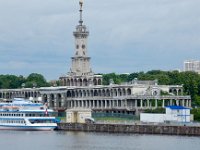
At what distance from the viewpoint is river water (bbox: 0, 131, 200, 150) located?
390 feet

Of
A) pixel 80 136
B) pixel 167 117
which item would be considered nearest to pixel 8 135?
pixel 80 136

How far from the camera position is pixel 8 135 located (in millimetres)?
147500

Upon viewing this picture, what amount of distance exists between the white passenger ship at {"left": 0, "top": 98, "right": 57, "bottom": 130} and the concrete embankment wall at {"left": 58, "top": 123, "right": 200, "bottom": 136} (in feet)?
11.9

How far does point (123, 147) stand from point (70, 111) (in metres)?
49.0

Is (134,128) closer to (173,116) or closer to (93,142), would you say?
(173,116)

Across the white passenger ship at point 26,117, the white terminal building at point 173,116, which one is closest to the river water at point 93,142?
the white passenger ship at point 26,117

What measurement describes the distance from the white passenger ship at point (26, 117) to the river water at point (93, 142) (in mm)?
10441

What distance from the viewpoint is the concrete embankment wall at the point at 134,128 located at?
138700 millimetres

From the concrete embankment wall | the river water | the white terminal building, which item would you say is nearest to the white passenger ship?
the concrete embankment wall

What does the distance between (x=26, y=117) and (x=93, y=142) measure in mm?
35170

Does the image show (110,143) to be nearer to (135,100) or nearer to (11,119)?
(11,119)

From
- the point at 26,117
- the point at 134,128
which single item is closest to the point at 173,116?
the point at 134,128

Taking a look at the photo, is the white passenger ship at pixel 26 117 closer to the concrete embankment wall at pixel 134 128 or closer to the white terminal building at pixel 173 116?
the concrete embankment wall at pixel 134 128

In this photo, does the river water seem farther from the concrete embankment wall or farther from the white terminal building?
the white terminal building
